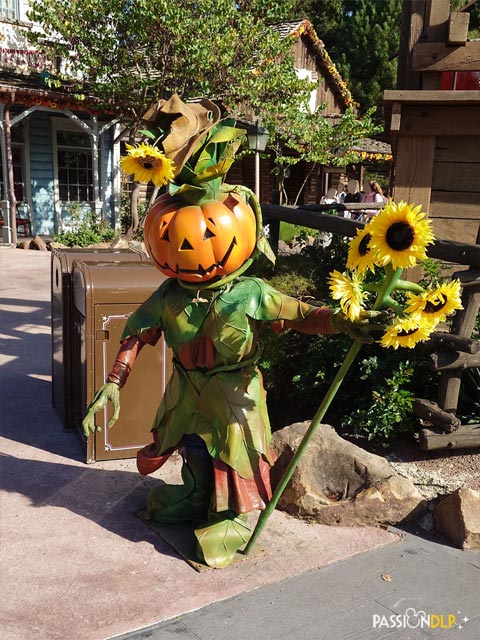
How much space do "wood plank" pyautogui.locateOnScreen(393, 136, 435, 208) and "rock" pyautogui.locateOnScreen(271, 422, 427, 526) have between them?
1.92 m

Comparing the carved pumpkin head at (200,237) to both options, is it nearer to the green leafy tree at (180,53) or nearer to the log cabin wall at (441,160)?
the log cabin wall at (441,160)

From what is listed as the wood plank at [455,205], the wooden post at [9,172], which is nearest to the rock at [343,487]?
the wood plank at [455,205]

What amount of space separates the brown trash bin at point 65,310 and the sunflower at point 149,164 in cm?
178

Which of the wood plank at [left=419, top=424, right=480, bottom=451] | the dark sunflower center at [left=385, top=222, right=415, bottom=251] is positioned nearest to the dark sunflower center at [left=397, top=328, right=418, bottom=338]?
the dark sunflower center at [left=385, top=222, right=415, bottom=251]

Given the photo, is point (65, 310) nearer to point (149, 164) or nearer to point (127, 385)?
point (127, 385)

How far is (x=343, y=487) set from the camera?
3.38 meters

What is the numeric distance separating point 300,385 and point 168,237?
191cm

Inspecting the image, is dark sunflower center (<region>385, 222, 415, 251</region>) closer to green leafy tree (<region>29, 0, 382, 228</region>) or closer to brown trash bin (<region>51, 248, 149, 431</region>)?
brown trash bin (<region>51, 248, 149, 431</region>)

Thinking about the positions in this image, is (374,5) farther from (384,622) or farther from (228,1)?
(384,622)

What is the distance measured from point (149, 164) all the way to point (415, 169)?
2.57 metres

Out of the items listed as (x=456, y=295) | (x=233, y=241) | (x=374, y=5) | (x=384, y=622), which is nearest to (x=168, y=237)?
(x=233, y=241)

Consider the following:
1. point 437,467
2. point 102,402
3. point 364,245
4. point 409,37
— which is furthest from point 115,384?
point 409,37

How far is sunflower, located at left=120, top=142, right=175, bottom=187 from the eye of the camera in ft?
7.93

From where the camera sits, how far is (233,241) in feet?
8.73
